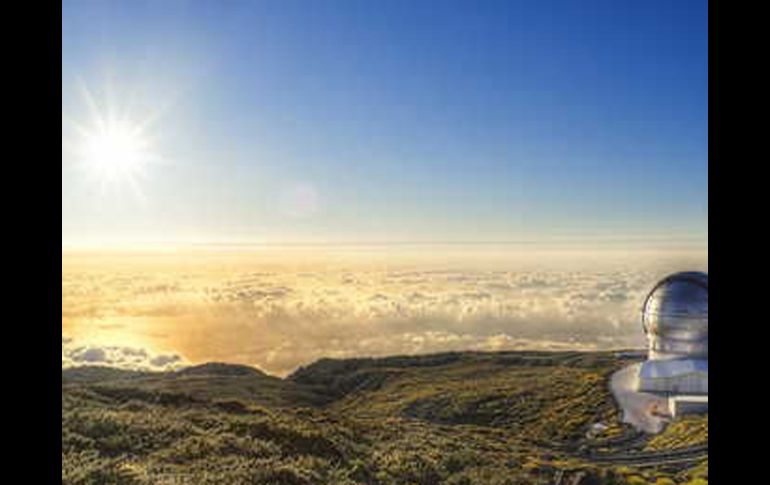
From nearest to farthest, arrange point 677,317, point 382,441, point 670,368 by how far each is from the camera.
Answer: point 382,441
point 670,368
point 677,317

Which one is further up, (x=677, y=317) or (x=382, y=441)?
(x=677, y=317)

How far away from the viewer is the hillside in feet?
34.6

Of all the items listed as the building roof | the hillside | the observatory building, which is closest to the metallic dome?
the observatory building

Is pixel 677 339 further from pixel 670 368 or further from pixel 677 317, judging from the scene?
pixel 670 368

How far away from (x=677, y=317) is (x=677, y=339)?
0.68 metres

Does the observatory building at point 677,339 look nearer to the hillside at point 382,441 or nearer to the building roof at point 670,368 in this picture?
the building roof at point 670,368

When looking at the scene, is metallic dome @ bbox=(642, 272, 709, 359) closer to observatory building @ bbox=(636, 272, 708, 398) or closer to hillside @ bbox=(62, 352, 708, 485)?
observatory building @ bbox=(636, 272, 708, 398)

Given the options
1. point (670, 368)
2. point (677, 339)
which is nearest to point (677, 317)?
point (677, 339)

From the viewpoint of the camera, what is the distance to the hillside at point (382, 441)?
10539 mm

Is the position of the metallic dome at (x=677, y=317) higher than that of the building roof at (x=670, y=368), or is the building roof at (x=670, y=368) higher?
the metallic dome at (x=677, y=317)

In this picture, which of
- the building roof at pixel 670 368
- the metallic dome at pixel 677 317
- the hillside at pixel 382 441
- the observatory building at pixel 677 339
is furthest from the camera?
the metallic dome at pixel 677 317

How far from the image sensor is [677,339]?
1989 cm

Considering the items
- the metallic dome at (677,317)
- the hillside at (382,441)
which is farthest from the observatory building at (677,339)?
the hillside at (382,441)
